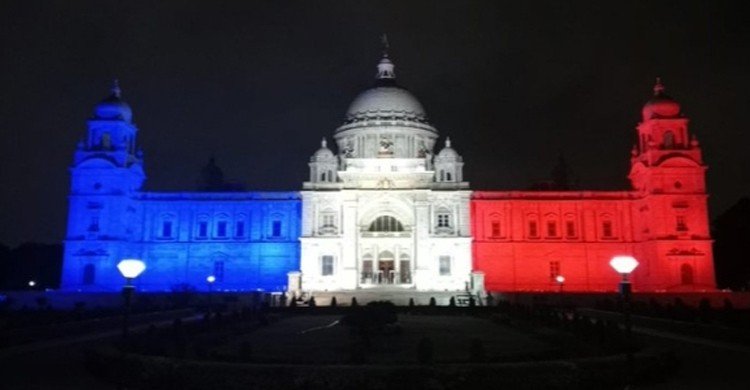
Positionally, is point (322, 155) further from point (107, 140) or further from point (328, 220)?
point (107, 140)

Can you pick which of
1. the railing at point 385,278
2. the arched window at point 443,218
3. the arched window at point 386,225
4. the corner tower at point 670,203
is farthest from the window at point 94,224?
the corner tower at point 670,203

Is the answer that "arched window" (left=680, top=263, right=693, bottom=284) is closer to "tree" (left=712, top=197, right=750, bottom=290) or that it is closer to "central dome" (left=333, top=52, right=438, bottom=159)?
"tree" (left=712, top=197, right=750, bottom=290)

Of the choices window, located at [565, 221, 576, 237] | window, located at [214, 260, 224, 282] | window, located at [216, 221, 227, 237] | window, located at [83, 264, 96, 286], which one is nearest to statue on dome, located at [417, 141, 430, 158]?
window, located at [565, 221, 576, 237]

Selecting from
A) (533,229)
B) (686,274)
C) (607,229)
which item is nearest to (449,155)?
(533,229)

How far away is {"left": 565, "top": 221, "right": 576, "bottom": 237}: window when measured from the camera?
194 feet

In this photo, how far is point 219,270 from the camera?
59062 mm

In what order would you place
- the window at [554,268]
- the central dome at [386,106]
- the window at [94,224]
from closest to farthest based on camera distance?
the window at [94,224] < the window at [554,268] < the central dome at [386,106]

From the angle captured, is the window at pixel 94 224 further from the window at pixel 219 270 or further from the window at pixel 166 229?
the window at pixel 219 270

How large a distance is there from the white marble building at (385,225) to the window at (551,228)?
8357 millimetres

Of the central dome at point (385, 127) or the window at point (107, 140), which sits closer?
the window at point (107, 140)

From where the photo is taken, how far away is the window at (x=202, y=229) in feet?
197

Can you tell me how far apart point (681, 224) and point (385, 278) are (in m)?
23.3

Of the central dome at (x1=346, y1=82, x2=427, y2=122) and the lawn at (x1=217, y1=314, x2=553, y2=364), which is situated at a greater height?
the central dome at (x1=346, y1=82, x2=427, y2=122)

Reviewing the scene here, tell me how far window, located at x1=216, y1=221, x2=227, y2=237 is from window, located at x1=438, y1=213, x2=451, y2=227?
1842 centimetres
